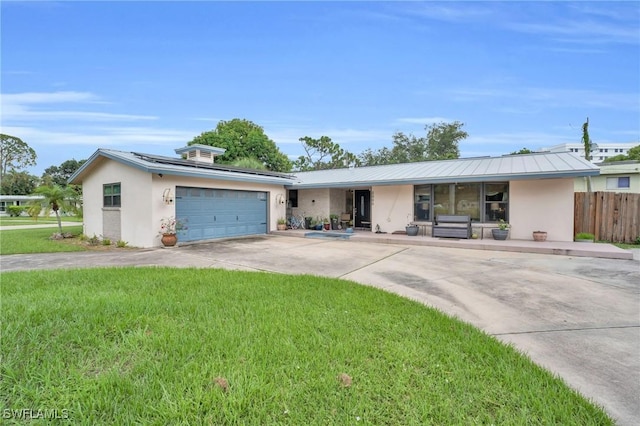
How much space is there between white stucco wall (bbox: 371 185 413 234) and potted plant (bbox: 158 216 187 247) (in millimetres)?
8363

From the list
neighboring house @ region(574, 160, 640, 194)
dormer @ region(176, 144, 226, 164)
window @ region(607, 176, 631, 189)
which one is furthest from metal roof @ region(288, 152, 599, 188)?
window @ region(607, 176, 631, 189)

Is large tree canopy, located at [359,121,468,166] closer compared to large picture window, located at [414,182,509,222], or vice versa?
large picture window, located at [414,182,509,222]

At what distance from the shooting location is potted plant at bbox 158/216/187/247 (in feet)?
34.1

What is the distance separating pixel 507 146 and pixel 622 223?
2656cm

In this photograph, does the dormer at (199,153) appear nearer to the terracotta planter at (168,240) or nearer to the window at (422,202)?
the terracotta planter at (168,240)

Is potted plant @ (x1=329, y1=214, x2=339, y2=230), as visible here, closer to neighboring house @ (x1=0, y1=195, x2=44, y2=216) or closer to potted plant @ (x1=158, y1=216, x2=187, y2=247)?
potted plant @ (x1=158, y1=216, x2=187, y2=247)

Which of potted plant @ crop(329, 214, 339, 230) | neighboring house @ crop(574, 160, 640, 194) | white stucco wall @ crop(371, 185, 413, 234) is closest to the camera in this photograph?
white stucco wall @ crop(371, 185, 413, 234)

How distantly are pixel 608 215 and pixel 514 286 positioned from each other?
29.5 feet

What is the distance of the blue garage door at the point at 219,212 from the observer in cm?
1145

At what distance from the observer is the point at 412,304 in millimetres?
4223

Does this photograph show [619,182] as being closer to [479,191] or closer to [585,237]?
[585,237]

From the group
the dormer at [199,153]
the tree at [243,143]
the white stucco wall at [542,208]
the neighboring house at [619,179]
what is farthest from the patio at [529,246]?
the tree at [243,143]

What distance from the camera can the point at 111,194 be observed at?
11.8m

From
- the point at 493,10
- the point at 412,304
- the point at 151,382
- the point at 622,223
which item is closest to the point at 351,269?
the point at 412,304
